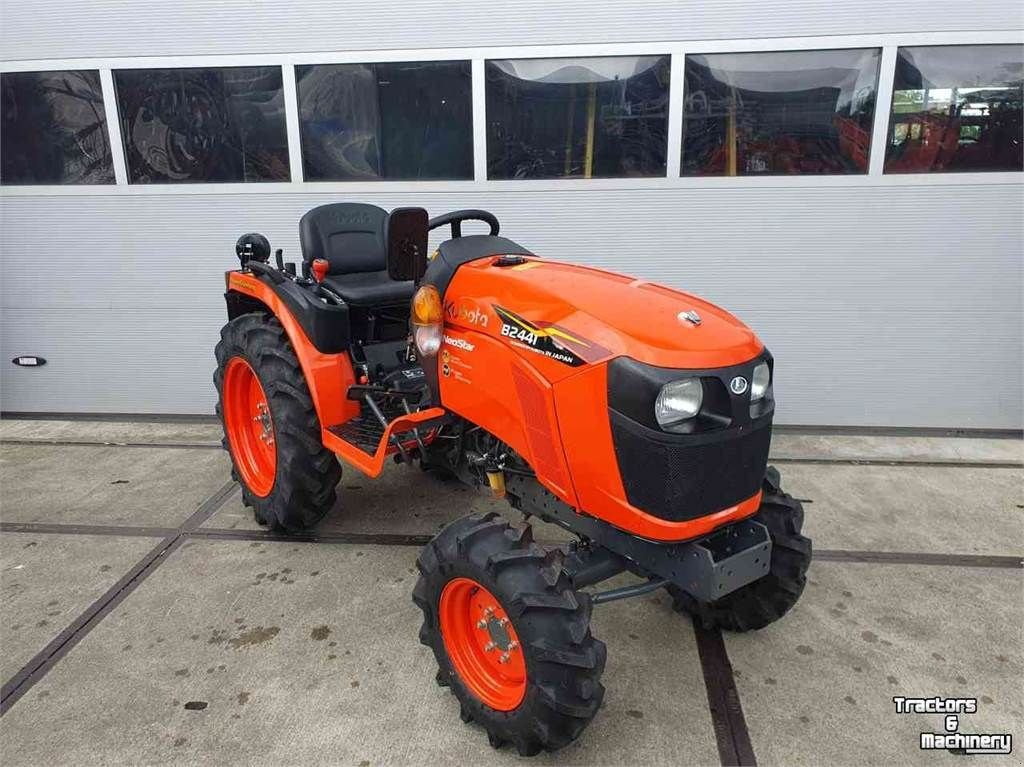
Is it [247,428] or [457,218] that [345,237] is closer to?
[457,218]

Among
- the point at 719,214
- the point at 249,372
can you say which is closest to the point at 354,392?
the point at 249,372

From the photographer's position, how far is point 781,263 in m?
4.09

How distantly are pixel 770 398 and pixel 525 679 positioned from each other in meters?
1.03

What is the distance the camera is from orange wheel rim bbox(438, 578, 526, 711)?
185 cm

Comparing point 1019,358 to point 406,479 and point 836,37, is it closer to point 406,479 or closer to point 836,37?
point 836,37

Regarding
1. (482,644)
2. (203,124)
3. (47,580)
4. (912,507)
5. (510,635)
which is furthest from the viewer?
(203,124)

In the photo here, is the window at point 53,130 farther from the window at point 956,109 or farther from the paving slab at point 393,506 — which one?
the window at point 956,109

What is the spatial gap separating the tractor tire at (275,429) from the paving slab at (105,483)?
15.3 inches

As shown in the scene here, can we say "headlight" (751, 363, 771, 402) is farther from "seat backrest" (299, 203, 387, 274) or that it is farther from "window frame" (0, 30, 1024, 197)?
"window frame" (0, 30, 1024, 197)

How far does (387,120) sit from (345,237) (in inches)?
52.2

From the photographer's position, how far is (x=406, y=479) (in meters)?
3.62

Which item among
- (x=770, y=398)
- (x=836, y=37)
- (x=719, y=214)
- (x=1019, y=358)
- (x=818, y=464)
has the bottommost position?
(x=818, y=464)

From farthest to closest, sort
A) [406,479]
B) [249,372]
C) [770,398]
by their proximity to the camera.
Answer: [406,479] → [249,372] → [770,398]

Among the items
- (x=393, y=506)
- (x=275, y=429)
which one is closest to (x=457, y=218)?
(x=275, y=429)
